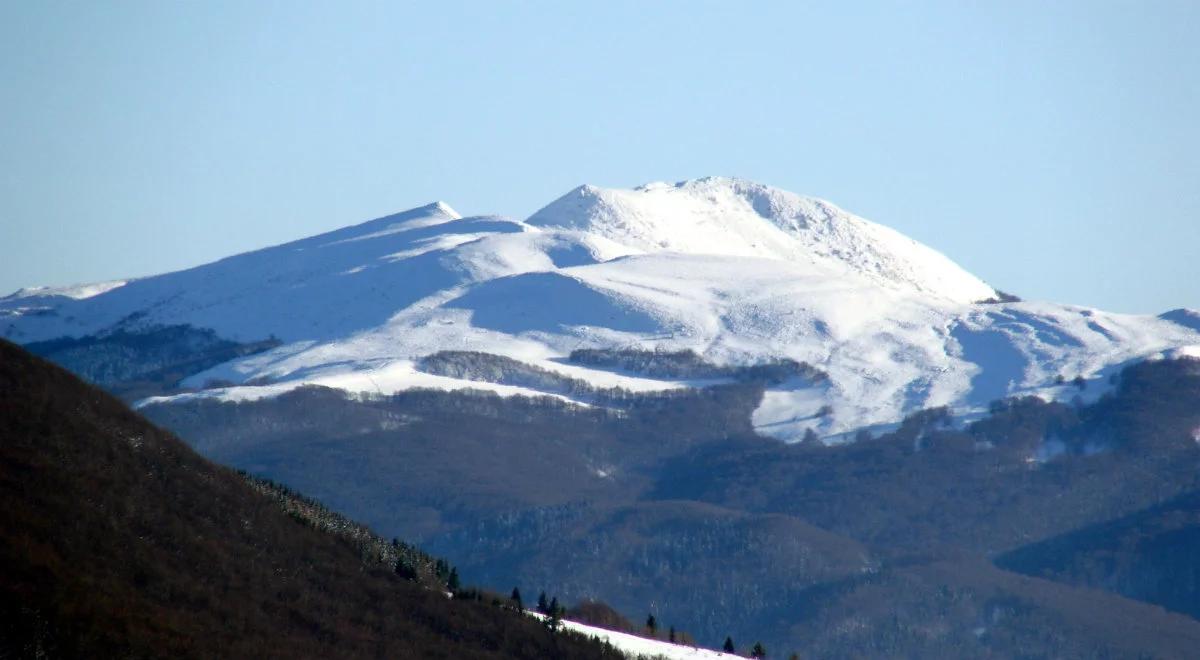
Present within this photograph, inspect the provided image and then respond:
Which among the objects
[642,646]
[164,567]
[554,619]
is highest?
[164,567]

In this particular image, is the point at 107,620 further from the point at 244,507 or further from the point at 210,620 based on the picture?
the point at 244,507

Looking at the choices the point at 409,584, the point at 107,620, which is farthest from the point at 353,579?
the point at 107,620

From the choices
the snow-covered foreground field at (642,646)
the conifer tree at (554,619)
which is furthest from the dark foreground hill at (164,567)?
the snow-covered foreground field at (642,646)

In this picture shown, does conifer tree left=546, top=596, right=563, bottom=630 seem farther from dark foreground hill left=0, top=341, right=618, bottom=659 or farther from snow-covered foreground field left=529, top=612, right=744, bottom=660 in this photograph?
dark foreground hill left=0, top=341, right=618, bottom=659

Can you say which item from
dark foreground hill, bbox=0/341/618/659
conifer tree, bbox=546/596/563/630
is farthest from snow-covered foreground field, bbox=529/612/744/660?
dark foreground hill, bbox=0/341/618/659

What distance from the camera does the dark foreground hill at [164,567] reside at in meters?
60.8

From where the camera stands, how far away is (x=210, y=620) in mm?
67062

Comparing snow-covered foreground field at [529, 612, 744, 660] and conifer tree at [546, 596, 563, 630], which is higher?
conifer tree at [546, 596, 563, 630]

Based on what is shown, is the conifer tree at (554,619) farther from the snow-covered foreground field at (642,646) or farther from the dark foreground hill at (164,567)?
the dark foreground hill at (164,567)

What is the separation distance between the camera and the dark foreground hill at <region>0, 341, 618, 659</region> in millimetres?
60812

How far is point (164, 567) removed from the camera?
69.5m

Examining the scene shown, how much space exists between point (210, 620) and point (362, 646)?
673 cm

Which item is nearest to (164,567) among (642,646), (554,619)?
(554,619)

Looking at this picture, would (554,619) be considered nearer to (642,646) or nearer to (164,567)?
(642,646)
